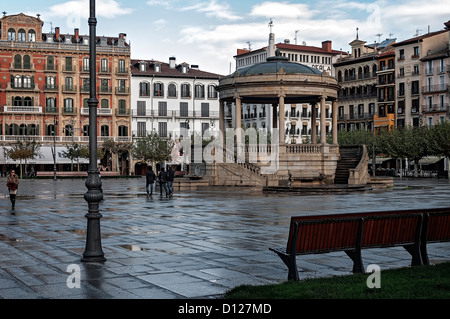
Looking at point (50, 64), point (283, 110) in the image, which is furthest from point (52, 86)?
point (283, 110)

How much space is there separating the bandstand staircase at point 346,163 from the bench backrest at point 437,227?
92.3ft

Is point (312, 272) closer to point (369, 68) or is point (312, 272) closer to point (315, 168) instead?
point (315, 168)

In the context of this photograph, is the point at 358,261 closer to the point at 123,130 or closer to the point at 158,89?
the point at 123,130

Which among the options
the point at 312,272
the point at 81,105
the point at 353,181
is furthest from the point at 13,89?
the point at 312,272

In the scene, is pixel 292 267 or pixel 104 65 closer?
pixel 292 267

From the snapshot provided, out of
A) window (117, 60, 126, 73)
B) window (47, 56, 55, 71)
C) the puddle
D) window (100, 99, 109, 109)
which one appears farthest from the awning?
the puddle

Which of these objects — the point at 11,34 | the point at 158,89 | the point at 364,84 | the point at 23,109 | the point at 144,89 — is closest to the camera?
the point at 23,109

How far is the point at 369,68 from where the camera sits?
96.2 metres

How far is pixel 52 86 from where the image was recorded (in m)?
85.4

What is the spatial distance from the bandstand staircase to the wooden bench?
2848cm

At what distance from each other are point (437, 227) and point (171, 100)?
83.7 metres

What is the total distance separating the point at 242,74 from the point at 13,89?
5275cm

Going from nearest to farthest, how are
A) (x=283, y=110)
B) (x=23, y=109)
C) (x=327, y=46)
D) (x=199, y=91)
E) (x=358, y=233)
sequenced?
(x=358, y=233) → (x=283, y=110) → (x=23, y=109) → (x=199, y=91) → (x=327, y=46)

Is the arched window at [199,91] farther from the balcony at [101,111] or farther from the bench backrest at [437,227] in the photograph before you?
the bench backrest at [437,227]
